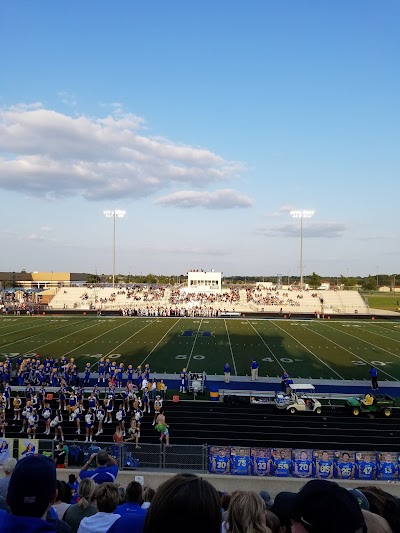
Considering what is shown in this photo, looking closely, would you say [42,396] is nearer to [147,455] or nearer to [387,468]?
[147,455]

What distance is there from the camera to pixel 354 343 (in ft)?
99.5

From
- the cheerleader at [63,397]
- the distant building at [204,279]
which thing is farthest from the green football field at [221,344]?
the distant building at [204,279]

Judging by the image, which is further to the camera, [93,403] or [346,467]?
[93,403]

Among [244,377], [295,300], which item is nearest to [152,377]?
[244,377]

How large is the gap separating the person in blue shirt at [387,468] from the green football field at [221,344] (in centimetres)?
1099

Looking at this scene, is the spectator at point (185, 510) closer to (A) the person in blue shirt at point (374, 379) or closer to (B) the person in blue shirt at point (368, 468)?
(B) the person in blue shirt at point (368, 468)

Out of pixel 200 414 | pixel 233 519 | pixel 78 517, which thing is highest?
pixel 233 519

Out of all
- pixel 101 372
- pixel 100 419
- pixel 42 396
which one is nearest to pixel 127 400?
pixel 100 419

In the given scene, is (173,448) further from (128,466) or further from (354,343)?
(354,343)

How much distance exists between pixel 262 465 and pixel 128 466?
125 inches

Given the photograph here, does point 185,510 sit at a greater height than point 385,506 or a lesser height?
greater

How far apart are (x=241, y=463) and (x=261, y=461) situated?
1.56 feet

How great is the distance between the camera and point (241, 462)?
996 centimetres

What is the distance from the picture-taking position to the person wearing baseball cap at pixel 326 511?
182 centimetres
